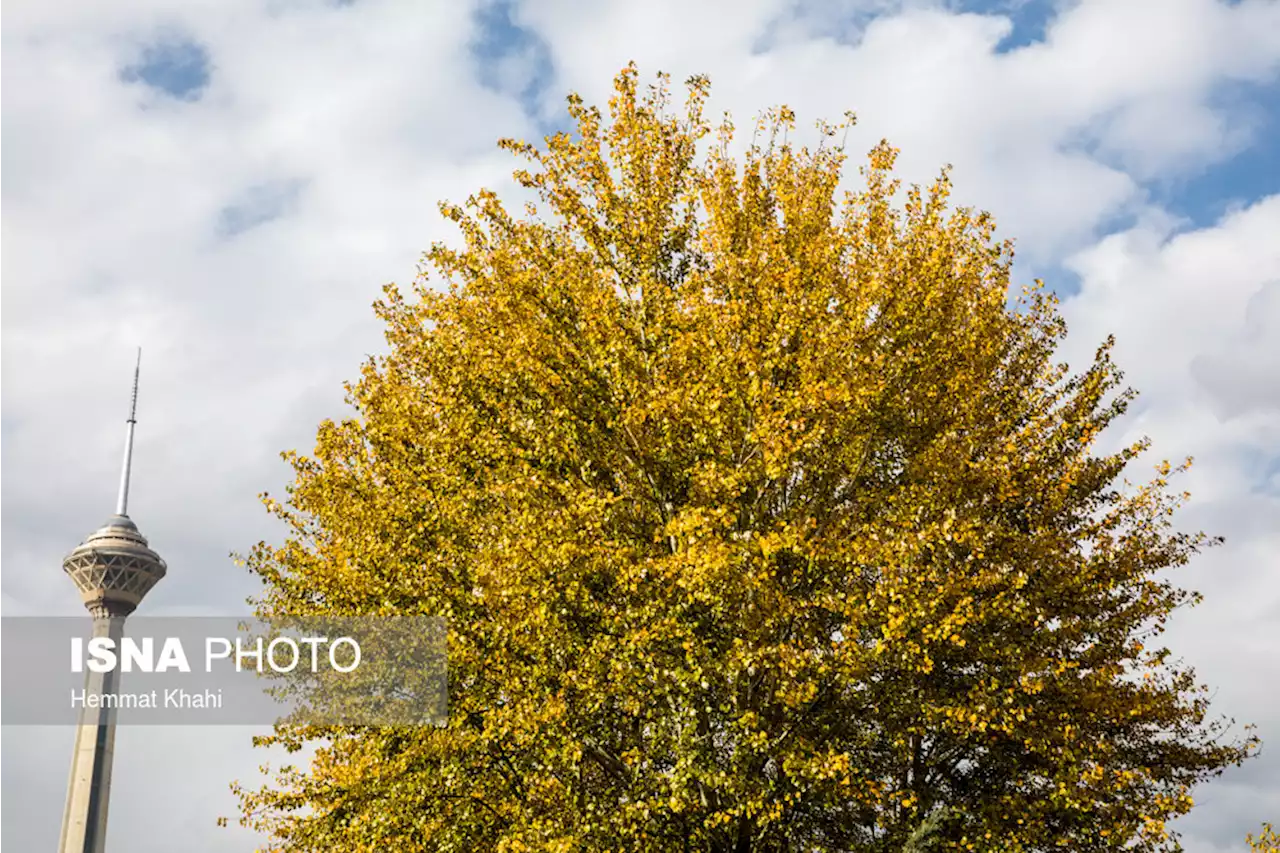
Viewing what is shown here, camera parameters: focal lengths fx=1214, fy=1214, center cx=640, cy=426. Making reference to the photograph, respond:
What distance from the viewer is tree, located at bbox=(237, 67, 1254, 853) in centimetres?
1579

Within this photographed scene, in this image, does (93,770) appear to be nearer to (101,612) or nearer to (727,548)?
(101,612)

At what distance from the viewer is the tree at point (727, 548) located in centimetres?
1579

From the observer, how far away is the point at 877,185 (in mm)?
21141

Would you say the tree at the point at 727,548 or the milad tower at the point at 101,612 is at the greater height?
the milad tower at the point at 101,612

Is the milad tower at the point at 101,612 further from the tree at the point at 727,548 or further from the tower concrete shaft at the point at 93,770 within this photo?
the tree at the point at 727,548

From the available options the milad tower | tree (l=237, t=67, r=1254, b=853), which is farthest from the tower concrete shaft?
tree (l=237, t=67, r=1254, b=853)

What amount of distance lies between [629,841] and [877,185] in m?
11.7

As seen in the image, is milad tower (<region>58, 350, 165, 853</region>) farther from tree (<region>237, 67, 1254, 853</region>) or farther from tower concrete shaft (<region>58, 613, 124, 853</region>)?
tree (<region>237, 67, 1254, 853</region>)

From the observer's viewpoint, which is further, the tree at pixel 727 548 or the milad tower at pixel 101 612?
the milad tower at pixel 101 612

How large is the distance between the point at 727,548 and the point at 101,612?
113208mm

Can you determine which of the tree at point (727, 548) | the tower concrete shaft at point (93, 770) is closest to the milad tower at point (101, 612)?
the tower concrete shaft at point (93, 770)

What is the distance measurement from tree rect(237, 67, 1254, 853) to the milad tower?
9799 centimetres

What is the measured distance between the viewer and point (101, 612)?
376ft

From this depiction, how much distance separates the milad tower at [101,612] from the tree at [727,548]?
98.0m
